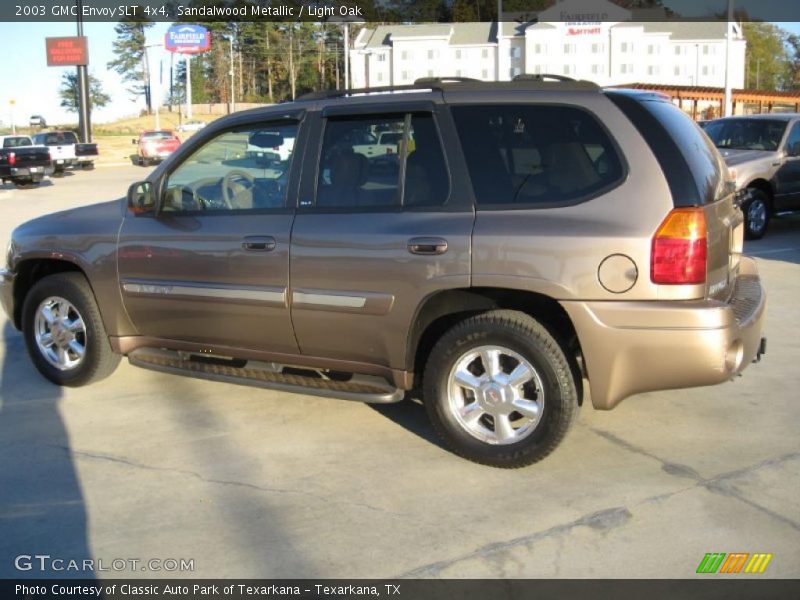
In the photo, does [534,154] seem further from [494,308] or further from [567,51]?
[567,51]

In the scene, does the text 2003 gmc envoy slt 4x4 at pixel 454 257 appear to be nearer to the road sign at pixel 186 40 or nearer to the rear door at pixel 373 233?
the rear door at pixel 373 233

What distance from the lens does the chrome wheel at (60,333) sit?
579 cm

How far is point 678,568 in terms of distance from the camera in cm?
345


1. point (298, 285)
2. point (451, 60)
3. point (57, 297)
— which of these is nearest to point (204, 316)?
point (298, 285)

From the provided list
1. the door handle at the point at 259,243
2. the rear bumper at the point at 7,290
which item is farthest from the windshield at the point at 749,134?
the rear bumper at the point at 7,290

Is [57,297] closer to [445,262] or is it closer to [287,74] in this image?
[445,262]

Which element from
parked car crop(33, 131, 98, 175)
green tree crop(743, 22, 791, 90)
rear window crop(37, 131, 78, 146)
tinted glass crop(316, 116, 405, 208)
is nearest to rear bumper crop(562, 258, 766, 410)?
tinted glass crop(316, 116, 405, 208)

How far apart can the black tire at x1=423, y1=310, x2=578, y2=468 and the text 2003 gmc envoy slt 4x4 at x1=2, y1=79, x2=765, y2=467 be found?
0.01m

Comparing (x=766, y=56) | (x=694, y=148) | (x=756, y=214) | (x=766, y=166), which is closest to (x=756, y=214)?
(x=756, y=214)

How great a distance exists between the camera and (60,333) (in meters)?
5.83

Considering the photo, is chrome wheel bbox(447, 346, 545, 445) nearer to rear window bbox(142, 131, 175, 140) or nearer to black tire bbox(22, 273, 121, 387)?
Result: black tire bbox(22, 273, 121, 387)

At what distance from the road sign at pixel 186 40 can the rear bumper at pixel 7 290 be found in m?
74.4

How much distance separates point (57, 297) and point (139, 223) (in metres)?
0.89

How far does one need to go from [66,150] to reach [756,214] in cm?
2998
